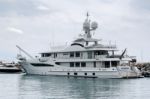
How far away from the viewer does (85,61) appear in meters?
70.6

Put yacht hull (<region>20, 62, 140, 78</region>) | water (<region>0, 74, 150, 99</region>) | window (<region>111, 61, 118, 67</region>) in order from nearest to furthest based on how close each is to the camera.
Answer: water (<region>0, 74, 150, 99</region>) → yacht hull (<region>20, 62, 140, 78</region>) → window (<region>111, 61, 118, 67</region>)

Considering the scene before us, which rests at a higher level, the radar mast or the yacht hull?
the radar mast

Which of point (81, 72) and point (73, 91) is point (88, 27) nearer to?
point (81, 72)

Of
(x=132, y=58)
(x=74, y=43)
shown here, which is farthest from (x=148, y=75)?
(x=74, y=43)

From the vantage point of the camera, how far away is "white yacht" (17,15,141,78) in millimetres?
67125

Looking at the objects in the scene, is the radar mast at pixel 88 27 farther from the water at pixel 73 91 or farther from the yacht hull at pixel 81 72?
the water at pixel 73 91

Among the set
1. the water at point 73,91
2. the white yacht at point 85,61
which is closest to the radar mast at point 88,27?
the white yacht at point 85,61

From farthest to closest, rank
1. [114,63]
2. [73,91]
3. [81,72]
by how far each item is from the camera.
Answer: [81,72] < [114,63] < [73,91]

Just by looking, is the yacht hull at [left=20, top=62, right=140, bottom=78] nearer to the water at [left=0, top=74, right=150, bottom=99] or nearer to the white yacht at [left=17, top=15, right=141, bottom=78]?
the white yacht at [left=17, top=15, right=141, bottom=78]

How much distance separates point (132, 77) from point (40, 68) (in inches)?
712

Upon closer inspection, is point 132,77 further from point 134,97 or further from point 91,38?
point 134,97

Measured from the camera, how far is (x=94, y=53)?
70125 millimetres

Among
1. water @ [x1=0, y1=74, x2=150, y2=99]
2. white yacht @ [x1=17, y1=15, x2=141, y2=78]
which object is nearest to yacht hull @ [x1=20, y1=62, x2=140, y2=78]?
white yacht @ [x1=17, y1=15, x2=141, y2=78]

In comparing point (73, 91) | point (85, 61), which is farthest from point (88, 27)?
point (73, 91)
